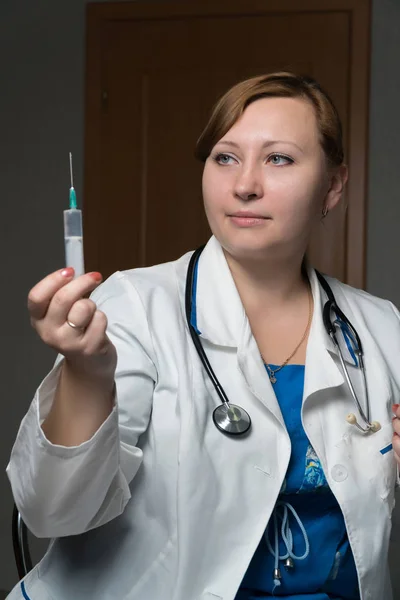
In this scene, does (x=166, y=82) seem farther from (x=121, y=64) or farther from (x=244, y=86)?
(x=244, y=86)

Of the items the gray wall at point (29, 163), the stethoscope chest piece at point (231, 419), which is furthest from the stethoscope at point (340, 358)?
the gray wall at point (29, 163)

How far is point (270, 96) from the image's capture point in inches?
59.6

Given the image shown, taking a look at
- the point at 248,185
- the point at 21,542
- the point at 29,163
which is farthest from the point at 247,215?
the point at 29,163

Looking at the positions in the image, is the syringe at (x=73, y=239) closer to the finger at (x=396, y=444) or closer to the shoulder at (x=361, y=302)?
the finger at (x=396, y=444)

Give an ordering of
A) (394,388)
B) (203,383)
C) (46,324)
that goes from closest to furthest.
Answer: (46,324)
(203,383)
(394,388)

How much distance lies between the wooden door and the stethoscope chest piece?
6.70 feet

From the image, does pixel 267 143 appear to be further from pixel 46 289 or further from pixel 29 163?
pixel 29 163

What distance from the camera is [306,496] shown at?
1.37 meters

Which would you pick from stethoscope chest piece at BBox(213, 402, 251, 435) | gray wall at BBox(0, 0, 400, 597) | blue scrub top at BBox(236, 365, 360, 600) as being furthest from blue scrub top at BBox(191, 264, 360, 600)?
gray wall at BBox(0, 0, 400, 597)

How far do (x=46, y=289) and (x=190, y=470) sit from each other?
48cm

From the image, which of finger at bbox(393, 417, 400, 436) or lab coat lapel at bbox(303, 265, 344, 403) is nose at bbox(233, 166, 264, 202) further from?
finger at bbox(393, 417, 400, 436)

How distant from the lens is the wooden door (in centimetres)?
327

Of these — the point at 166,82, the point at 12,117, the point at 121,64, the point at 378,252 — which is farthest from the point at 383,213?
the point at 12,117

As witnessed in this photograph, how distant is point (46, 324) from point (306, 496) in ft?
2.09
